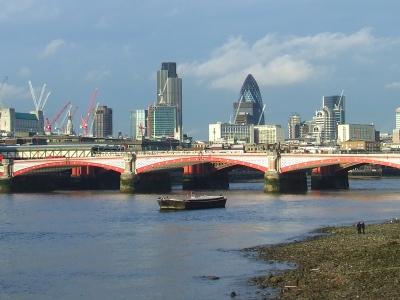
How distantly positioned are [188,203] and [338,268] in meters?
31.9

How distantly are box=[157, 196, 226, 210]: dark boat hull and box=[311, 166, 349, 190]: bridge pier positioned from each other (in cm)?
2786

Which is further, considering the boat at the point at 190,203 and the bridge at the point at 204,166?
the bridge at the point at 204,166

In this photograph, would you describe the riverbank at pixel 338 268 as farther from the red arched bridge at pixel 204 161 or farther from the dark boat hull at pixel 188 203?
the red arched bridge at pixel 204 161

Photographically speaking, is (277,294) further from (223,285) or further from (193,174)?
(193,174)

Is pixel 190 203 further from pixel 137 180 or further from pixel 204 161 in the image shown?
pixel 137 180

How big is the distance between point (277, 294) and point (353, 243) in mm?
10992

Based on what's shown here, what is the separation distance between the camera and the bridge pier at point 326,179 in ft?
294

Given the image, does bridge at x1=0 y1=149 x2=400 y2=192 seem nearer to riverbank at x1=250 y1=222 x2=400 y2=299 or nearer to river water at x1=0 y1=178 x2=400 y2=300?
river water at x1=0 y1=178 x2=400 y2=300

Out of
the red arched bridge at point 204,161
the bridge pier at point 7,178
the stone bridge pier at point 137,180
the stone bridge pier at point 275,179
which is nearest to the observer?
the red arched bridge at point 204,161

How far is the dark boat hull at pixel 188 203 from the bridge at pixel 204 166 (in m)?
16.1

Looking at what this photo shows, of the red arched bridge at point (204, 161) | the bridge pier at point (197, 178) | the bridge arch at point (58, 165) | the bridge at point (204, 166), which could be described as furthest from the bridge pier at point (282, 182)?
the bridge arch at point (58, 165)

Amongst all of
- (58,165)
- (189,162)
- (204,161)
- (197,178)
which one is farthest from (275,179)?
(58,165)

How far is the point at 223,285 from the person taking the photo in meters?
29.8

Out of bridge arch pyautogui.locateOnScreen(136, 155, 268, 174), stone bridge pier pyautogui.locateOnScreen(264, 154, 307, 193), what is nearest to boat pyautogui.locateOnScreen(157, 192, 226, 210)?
stone bridge pier pyautogui.locateOnScreen(264, 154, 307, 193)
